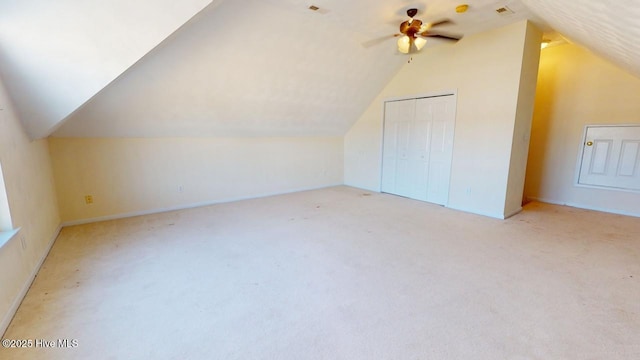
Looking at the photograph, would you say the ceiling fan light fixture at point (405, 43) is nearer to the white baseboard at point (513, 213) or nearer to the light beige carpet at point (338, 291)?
the light beige carpet at point (338, 291)

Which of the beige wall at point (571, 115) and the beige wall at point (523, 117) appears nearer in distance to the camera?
the beige wall at point (523, 117)

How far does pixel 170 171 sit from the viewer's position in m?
4.18

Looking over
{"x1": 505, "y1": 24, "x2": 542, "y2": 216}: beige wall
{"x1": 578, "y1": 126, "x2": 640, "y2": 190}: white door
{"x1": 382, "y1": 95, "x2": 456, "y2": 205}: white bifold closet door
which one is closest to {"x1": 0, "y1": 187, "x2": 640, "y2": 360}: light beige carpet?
{"x1": 505, "y1": 24, "x2": 542, "y2": 216}: beige wall

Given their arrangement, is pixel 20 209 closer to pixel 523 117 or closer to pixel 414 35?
pixel 414 35

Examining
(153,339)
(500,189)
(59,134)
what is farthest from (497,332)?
(59,134)

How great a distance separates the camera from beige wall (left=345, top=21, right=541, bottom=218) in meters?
3.51

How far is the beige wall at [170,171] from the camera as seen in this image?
353 centimetres

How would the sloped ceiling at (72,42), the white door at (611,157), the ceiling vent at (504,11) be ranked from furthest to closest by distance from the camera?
the white door at (611,157)
the ceiling vent at (504,11)
the sloped ceiling at (72,42)

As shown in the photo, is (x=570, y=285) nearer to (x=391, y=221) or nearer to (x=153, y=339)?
(x=391, y=221)

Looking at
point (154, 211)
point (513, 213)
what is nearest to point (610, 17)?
point (513, 213)

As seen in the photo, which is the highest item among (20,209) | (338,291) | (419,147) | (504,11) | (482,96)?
(504,11)

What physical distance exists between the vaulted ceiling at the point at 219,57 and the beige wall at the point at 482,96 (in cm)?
24

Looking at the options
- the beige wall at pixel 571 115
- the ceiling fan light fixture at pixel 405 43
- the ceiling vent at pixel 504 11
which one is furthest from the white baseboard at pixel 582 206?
the ceiling fan light fixture at pixel 405 43

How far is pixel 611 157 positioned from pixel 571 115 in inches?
33.7
